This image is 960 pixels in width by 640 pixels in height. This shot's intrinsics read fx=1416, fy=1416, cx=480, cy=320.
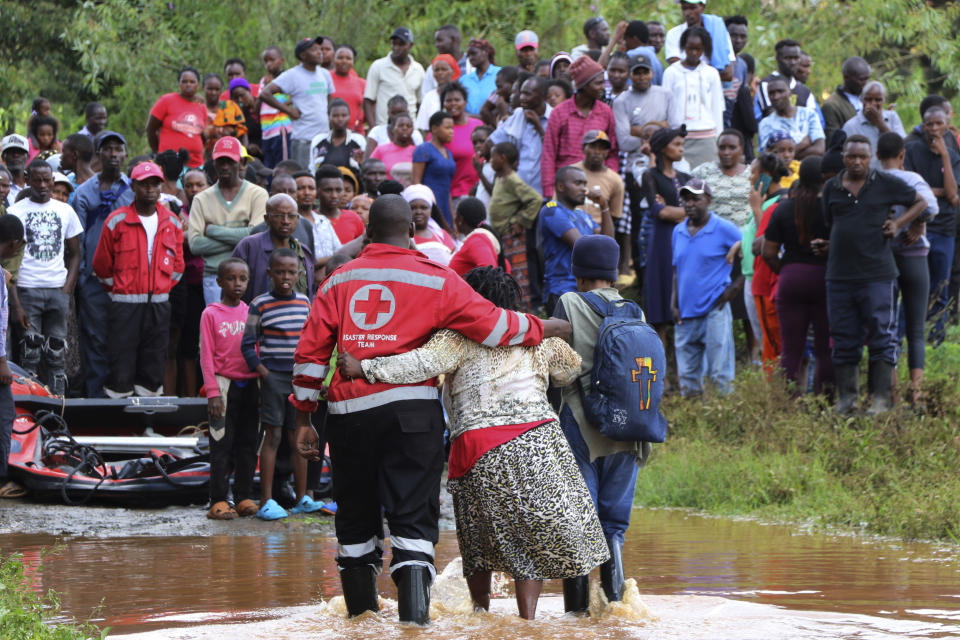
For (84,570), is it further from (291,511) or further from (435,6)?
(435,6)

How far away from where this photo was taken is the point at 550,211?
484 inches

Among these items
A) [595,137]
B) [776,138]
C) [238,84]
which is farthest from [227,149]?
[776,138]

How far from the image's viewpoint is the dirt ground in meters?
10.1

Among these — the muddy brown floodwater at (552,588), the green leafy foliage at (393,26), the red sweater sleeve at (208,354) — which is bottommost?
the muddy brown floodwater at (552,588)

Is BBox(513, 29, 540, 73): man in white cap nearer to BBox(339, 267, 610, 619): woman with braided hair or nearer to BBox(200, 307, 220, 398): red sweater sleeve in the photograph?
BBox(200, 307, 220, 398): red sweater sleeve

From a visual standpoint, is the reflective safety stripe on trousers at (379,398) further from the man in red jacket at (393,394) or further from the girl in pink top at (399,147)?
the girl in pink top at (399,147)

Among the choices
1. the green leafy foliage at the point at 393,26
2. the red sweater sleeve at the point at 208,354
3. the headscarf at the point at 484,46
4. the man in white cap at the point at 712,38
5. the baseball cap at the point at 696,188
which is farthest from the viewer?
the green leafy foliage at the point at 393,26

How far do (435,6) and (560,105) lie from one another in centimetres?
825

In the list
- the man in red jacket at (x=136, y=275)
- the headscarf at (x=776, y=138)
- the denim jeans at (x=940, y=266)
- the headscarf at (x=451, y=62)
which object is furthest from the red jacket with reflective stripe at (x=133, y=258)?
the denim jeans at (x=940, y=266)

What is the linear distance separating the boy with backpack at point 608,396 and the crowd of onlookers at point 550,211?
119 inches

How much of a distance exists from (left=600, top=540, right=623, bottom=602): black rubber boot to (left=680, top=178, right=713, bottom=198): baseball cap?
6.77m

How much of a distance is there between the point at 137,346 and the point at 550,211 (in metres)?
3.90

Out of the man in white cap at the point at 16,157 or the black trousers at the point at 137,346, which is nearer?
the black trousers at the point at 137,346

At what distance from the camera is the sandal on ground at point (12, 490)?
1115 centimetres
